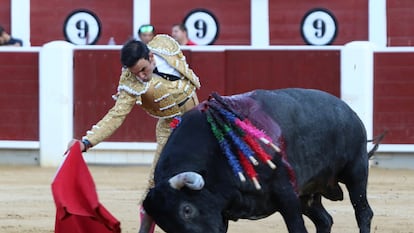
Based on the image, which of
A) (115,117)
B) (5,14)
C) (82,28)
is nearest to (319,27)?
(82,28)

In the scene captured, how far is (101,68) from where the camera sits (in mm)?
10234

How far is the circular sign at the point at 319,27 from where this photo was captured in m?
12.6

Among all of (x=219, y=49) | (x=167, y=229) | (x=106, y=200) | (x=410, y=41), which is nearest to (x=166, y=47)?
(x=167, y=229)

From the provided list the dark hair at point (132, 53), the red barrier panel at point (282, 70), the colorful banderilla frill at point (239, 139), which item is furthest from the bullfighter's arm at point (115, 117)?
the red barrier panel at point (282, 70)

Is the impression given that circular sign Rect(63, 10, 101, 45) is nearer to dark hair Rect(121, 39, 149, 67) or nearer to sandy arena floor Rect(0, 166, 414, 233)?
sandy arena floor Rect(0, 166, 414, 233)

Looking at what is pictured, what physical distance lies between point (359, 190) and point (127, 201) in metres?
2.62

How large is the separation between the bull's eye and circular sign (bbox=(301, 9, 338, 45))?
322 inches

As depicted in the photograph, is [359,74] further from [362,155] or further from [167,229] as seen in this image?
[167,229]

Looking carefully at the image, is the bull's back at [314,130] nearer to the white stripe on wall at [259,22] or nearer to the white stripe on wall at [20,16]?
the white stripe on wall at [259,22]

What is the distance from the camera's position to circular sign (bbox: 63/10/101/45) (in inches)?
511

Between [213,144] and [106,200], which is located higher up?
[213,144]

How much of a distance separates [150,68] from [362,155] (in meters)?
1.13

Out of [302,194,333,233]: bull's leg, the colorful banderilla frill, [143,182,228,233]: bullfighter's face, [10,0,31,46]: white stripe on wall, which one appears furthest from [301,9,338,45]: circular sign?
[143,182,228,233]: bullfighter's face

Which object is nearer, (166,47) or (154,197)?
(154,197)
